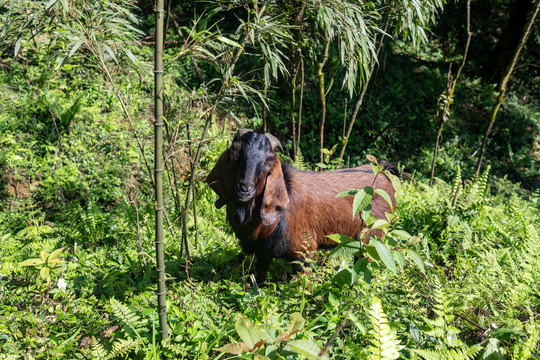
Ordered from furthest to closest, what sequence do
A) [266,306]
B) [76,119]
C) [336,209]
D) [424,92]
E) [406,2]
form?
[424,92] → [76,119] → [406,2] → [336,209] → [266,306]

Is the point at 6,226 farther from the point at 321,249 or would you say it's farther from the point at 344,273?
the point at 344,273

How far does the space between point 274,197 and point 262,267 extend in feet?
2.40

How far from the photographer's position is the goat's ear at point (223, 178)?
2.93m

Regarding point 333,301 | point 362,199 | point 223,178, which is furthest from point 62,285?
point 362,199

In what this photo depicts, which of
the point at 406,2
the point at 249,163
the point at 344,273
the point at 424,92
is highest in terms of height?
the point at 406,2

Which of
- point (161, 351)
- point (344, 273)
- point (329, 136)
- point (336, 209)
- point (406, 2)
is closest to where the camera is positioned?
point (161, 351)

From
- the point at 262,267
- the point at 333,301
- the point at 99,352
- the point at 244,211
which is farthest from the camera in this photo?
the point at 262,267

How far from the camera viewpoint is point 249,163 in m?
2.70

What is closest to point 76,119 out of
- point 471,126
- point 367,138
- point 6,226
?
point 6,226

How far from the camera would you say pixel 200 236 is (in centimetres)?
405

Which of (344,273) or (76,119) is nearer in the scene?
(344,273)

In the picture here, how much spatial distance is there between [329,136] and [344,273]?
5430 mm

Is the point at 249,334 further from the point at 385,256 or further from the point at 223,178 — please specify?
the point at 223,178

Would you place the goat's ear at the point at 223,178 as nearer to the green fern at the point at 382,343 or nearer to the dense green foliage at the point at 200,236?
the dense green foliage at the point at 200,236
